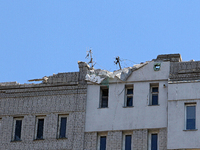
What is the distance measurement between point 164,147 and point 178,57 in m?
7.55

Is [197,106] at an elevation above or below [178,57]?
below

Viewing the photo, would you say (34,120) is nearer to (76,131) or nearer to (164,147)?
(76,131)

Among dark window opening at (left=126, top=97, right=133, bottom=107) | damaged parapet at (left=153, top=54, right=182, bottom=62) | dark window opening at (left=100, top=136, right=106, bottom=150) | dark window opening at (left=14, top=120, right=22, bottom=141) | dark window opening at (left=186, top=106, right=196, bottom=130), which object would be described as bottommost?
dark window opening at (left=100, top=136, right=106, bottom=150)

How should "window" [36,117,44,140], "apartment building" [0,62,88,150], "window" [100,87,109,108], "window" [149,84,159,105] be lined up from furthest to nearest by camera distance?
1. "window" [36,117,44,140]
2. "window" [100,87,109,108]
3. "apartment building" [0,62,88,150]
4. "window" [149,84,159,105]

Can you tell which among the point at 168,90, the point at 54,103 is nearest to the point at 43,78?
the point at 54,103

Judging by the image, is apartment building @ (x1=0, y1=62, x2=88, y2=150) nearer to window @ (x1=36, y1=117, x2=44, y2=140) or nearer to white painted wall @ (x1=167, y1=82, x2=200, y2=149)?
window @ (x1=36, y1=117, x2=44, y2=140)

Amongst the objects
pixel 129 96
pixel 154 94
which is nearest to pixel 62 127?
pixel 129 96

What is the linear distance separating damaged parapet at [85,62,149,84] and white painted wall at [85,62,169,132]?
1.18 feet

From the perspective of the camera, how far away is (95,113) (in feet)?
197

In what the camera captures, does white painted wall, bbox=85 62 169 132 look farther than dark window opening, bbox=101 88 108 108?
No

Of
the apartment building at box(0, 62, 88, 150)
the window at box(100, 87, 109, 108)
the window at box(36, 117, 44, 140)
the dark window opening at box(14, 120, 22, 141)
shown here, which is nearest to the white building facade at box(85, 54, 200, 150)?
the window at box(100, 87, 109, 108)

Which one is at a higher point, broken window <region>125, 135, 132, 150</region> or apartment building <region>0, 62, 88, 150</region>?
apartment building <region>0, 62, 88, 150</region>

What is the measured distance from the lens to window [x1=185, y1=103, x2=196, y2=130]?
57.4 metres

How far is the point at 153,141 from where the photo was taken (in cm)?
5834
